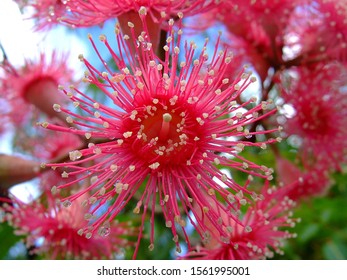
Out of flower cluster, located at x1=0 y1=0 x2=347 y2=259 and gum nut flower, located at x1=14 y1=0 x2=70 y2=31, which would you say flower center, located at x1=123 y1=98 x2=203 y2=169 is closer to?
flower cluster, located at x1=0 y1=0 x2=347 y2=259

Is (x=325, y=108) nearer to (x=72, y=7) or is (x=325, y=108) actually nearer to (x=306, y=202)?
(x=306, y=202)

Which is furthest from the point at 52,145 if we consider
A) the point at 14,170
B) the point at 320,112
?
the point at 320,112

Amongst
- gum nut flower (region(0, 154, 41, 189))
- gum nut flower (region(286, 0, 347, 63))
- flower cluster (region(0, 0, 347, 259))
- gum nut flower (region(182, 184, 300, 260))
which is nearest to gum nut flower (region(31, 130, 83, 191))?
flower cluster (region(0, 0, 347, 259))

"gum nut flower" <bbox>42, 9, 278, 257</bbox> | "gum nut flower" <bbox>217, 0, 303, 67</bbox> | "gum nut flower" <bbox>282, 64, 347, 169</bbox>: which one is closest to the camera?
"gum nut flower" <bbox>42, 9, 278, 257</bbox>

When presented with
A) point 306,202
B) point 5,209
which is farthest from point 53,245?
point 306,202

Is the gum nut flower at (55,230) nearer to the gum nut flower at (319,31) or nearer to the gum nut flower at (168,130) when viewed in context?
the gum nut flower at (168,130)

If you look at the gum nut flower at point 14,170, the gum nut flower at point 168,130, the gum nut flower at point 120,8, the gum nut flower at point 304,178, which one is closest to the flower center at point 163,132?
the gum nut flower at point 168,130

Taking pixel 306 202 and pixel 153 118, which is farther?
pixel 306 202
